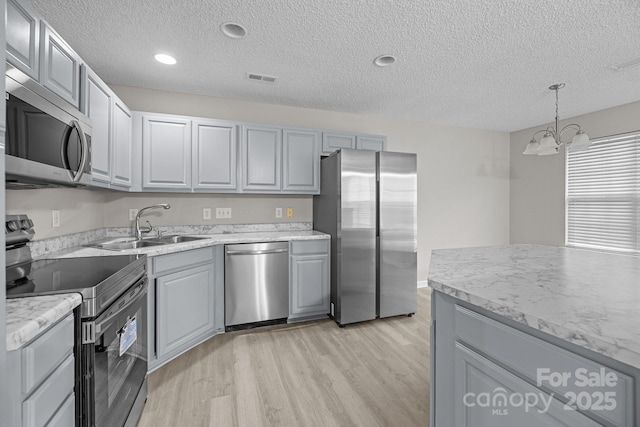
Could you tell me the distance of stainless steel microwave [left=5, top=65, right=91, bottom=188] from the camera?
1.11m

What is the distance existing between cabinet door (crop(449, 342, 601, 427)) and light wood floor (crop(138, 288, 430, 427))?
0.77m

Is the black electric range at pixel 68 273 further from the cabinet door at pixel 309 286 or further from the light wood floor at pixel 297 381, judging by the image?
the cabinet door at pixel 309 286

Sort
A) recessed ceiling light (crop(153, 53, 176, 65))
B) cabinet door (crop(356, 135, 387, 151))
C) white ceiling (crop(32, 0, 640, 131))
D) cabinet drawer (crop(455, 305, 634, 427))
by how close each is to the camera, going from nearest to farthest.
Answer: cabinet drawer (crop(455, 305, 634, 427)) → white ceiling (crop(32, 0, 640, 131)) → recessed ceiling light (crop(153, 53, 176, 65)) → cabinet door (crop(356, 135, 387, 151))

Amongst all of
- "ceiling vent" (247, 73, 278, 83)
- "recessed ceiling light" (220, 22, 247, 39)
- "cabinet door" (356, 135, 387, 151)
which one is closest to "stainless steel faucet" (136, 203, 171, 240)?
"ceiling vent" (247, 73, 278, 83)

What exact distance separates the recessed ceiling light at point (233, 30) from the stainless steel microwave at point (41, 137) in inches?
42.7

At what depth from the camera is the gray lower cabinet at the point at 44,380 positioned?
2.73 ft

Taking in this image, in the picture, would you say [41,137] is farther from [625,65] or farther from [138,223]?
[625,65]

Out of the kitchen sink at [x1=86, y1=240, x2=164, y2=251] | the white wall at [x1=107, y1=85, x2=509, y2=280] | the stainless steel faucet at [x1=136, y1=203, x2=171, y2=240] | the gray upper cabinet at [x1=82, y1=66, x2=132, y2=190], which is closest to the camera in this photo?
the gray upper cabinet at [x1=82, y1=66, x2=132, y2=190]

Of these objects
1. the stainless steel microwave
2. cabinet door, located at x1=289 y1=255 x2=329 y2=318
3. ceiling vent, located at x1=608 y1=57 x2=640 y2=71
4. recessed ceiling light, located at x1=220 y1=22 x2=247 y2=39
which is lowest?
cabinet door, located at x1=289 y1=255 x2=329 y2=318

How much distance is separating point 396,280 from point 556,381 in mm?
2428

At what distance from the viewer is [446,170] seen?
4.51 metres

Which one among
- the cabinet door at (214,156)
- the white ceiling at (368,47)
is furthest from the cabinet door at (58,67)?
the cabinet door at (214,156)

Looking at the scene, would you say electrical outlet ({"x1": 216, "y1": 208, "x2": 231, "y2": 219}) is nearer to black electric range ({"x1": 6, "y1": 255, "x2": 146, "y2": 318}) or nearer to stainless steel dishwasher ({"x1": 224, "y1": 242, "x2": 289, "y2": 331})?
stainless steel dishwasher ({"x1": 224, "y1": 242, "x2": 289, "y2": 331})

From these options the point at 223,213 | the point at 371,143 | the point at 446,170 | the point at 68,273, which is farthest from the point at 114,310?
the point at 446,170
